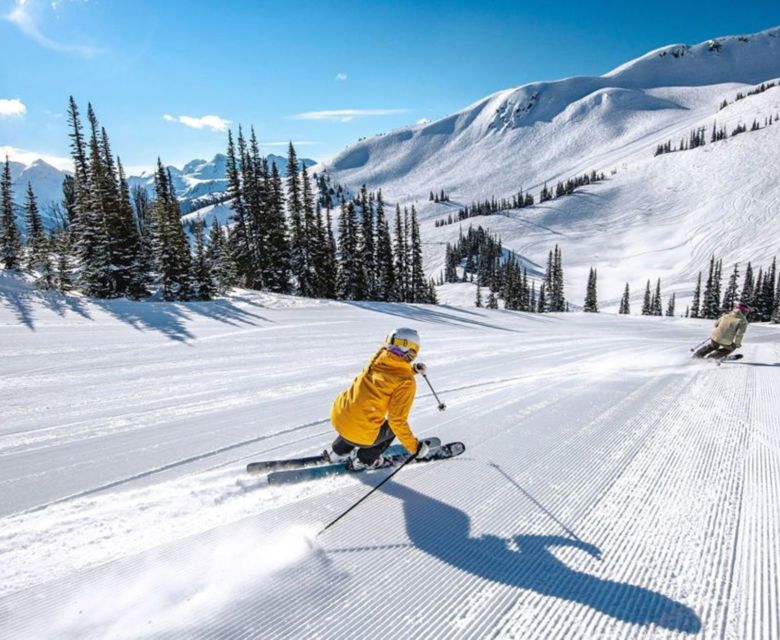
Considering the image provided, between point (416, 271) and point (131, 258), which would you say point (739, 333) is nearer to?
point (131, 258)

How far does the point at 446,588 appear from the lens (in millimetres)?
3102

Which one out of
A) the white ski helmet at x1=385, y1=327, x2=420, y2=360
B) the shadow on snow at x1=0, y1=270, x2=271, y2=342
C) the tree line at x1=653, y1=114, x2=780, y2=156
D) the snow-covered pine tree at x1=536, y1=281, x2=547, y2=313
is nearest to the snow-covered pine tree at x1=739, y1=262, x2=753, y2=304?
the snow-covered pine tree at x1=536, y1=281, x2=547, y2=313

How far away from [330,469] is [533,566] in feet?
7.33

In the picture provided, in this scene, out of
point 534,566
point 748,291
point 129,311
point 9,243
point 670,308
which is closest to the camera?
point 534,566

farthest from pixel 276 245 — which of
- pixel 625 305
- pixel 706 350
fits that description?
pixel 625 305

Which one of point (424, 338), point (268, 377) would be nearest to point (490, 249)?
point (424, 338)

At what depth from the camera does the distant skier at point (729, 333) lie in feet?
35.5

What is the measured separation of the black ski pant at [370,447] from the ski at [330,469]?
19 cm

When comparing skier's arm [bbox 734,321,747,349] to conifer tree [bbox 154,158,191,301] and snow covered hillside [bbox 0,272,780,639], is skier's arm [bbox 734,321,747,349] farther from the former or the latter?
conifer tree [bbox 154,158,191,301]

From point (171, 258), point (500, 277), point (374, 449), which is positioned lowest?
point (500, 277)

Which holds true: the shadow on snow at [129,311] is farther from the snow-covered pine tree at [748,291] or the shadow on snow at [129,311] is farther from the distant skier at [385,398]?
the snow-covered pine tree at [748,291]

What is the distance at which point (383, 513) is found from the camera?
158 inches

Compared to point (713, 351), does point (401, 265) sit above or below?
above

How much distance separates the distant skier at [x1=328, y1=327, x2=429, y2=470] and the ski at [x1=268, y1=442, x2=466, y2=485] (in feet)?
1.52
